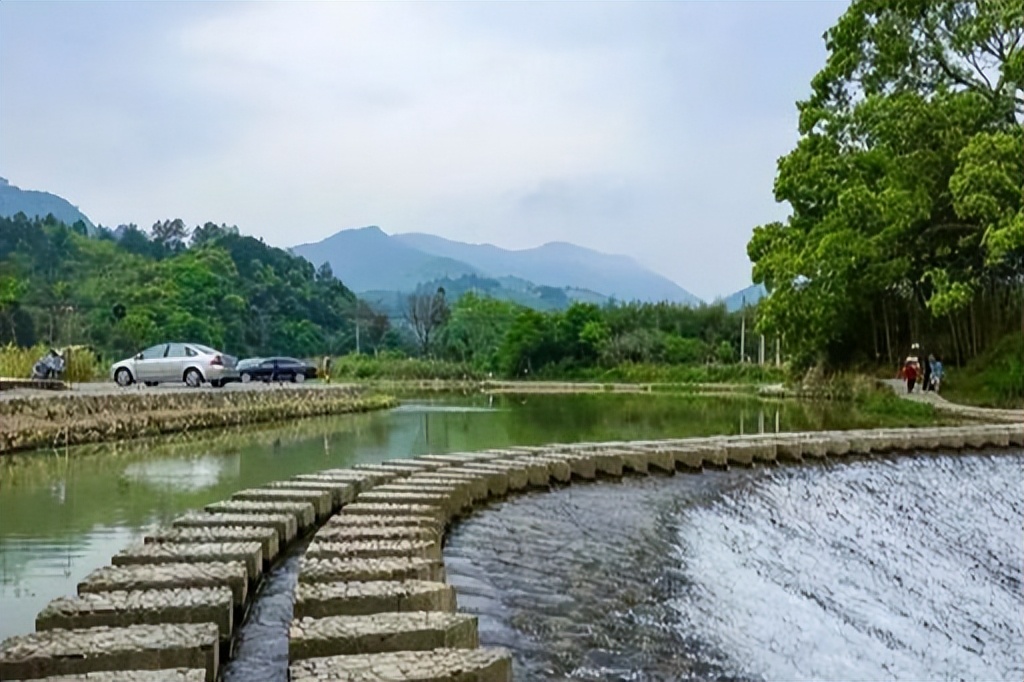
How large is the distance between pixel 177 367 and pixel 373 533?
1369cm

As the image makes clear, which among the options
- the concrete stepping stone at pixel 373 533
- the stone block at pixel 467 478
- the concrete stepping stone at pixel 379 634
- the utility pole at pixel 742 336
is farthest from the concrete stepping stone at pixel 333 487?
the utility pole at pixel 742 336

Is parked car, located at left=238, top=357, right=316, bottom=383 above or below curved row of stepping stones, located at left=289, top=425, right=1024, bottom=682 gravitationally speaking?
above

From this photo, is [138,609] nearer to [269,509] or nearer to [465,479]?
[269,509]

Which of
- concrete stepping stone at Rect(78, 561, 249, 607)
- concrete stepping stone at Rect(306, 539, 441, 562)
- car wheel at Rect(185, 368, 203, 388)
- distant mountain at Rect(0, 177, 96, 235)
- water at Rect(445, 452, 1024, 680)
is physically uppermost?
distant mountain at Rect(0, 177, 96, 235)

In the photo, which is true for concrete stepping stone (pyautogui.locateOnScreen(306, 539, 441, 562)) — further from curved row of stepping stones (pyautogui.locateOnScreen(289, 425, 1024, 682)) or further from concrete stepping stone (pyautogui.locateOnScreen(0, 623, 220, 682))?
concrete stepping stone (pyautogui.locateOnScreen(0, 623, 220, 682))

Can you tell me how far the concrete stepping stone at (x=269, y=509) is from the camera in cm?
445

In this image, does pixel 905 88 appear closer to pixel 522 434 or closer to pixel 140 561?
pixel 522 434

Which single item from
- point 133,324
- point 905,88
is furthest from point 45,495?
point 133,324

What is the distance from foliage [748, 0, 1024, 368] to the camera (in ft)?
50.0

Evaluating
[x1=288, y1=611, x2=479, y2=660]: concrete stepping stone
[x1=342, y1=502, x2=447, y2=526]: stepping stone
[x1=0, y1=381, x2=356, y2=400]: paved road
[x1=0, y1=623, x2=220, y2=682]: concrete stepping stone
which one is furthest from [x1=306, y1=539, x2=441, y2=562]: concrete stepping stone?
[x1=0, y1=381, x2=356, y2=400]: paved road

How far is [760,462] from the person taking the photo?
778 cm

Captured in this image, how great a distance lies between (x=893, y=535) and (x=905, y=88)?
13.7 metres

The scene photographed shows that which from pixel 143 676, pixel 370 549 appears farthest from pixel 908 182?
pixel 143 676

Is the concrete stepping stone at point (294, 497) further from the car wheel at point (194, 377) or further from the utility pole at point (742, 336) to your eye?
the utility pole at point (742, 336)
